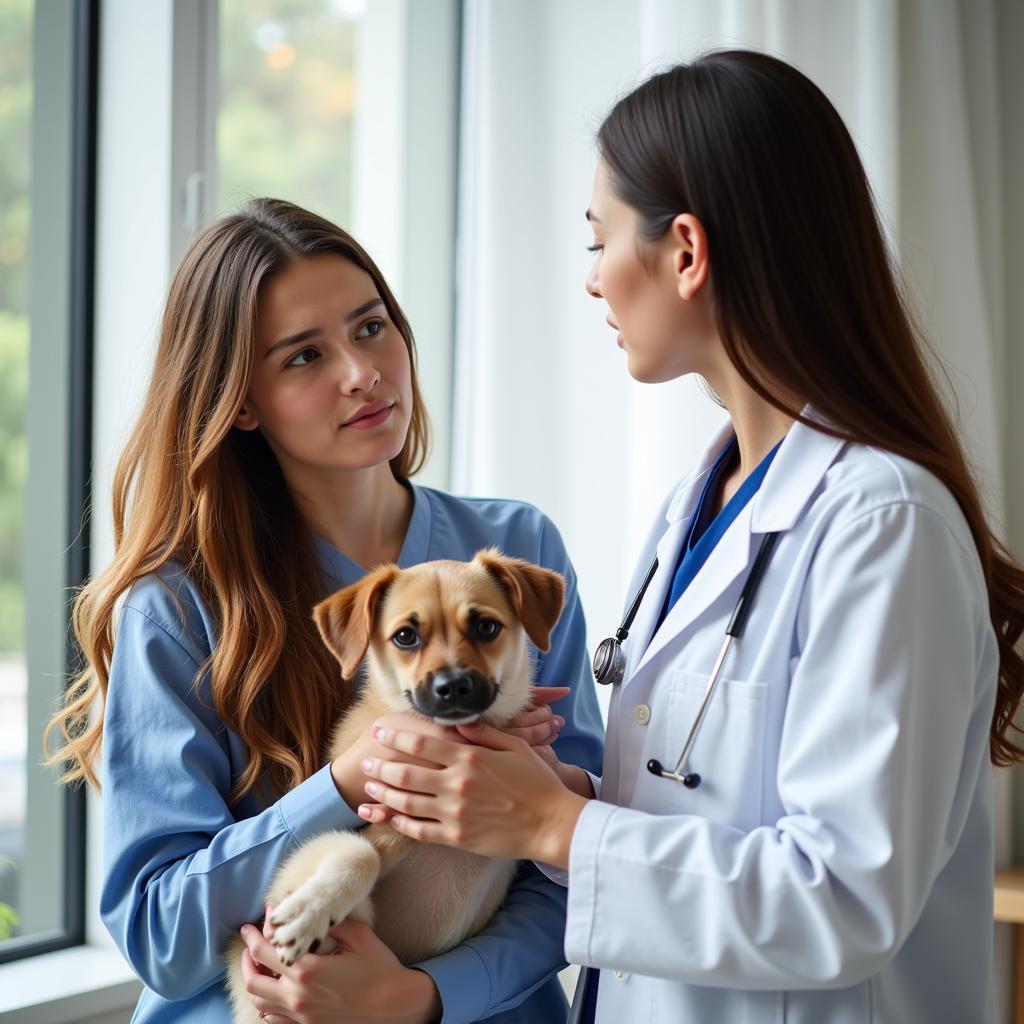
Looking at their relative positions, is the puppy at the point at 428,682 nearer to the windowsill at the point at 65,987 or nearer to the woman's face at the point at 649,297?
the woman's face at the point at 649,297

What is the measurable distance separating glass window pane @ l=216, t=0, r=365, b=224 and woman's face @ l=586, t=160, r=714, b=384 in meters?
1.71

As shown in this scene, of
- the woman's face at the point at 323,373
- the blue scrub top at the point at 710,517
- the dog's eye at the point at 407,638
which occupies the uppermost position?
the woman's face at the point at 323,373

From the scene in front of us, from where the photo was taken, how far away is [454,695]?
4.44 ft

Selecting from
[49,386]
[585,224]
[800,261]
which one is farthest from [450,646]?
[585,224]

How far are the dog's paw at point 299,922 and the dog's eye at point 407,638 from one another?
0.35 metres

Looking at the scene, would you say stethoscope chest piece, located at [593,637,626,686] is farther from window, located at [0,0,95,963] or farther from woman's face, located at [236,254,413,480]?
window, located at [0,0,95,963]

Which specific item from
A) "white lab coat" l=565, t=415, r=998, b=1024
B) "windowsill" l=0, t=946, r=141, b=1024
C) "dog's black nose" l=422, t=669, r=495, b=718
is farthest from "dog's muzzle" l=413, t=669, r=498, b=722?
"windowsill" l=0, t=946, r=141, b=1024

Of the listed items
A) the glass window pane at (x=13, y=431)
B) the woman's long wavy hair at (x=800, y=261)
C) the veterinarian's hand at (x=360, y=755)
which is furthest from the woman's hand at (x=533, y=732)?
the glass window pane at (x=13, y=431)

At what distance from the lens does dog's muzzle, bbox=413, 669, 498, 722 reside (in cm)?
135

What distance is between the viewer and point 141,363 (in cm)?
227

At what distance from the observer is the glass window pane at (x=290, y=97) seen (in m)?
2.92

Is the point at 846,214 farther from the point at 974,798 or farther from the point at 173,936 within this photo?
the point at 173,936

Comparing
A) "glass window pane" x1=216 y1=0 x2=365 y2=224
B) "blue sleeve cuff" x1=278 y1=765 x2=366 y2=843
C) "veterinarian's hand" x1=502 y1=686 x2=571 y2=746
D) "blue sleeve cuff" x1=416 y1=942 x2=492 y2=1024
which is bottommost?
"blue sleeve cuff" x1=416 y1=942 x2=492 y2=1024

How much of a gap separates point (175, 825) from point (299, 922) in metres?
0.27
